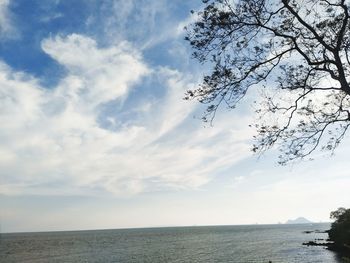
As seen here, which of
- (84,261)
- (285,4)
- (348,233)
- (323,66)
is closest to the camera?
(285,4)

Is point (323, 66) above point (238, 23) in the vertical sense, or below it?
below

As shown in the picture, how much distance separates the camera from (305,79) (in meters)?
13.6

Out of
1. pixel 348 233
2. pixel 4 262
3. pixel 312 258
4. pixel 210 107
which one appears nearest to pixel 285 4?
pixel 210 107

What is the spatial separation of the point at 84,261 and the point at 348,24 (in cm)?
7185

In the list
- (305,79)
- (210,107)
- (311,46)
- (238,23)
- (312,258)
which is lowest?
(312,258)

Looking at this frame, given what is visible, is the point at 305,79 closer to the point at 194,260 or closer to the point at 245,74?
the point at 245,74

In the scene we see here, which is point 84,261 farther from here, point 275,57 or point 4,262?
point 275,57

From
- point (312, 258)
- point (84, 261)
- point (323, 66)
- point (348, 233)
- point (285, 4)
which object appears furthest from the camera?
point (84, 261)

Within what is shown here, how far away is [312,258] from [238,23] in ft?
213

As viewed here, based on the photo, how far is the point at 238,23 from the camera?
13.0 meters

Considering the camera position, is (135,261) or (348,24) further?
(135,261)

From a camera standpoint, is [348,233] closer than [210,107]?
No

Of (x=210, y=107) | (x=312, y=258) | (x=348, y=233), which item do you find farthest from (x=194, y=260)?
(x=210, y=107)

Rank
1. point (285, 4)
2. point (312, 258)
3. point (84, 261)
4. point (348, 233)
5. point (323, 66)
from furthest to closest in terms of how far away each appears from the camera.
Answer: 1. point (84, 261)
2. point (312, 258)
3. point (348, 233)
4. point (323, 66)
5. point (285, 4)
